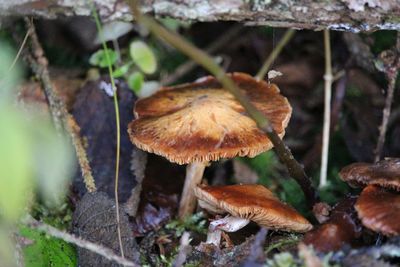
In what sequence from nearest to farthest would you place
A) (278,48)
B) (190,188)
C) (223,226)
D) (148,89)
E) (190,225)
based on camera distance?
Result: (223,226) → (190,225) → (190,188) → (148,89) → (278,48)

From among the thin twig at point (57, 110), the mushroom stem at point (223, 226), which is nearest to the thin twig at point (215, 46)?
the thin twig at point (57, 110)

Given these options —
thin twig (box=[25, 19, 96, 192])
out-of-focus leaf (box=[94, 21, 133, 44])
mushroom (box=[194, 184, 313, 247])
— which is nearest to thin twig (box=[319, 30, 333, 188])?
mushroom (box=[194, 184, 313, 247])

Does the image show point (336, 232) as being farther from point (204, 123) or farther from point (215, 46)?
point (215, 46)

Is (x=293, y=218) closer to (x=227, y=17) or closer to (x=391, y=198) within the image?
(x=391, y=198)

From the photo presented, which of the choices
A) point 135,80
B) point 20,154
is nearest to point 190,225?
point 135,80

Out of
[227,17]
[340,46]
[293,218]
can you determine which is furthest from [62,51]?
[293,218]
